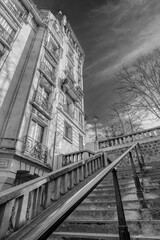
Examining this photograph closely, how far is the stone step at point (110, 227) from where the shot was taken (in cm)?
203

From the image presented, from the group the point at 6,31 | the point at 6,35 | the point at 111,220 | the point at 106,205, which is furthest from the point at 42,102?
the point at 111,220

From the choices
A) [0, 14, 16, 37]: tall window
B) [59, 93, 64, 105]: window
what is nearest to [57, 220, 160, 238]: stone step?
[59, 93, 64, 105]: window

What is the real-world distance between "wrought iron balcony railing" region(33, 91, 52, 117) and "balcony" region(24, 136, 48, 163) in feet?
7.74

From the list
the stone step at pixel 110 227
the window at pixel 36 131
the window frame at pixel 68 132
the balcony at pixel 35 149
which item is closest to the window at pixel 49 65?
the window frame at pixel 68 132

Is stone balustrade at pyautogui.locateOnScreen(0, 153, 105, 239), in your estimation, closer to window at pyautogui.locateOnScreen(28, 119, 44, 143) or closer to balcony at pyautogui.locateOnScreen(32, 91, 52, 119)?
window at pyautogui.locateOnScreen(28, 119, 44, 143)

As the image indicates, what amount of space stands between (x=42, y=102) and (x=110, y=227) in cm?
800

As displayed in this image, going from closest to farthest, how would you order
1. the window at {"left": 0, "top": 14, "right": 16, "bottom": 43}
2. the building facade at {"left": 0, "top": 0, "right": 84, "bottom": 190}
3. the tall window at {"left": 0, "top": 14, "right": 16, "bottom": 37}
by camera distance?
the building facade at {"left": 0, "top": 0, "right": 84, "bottom": 190} → the window at {"left": 0, "top": 14, "right": 16, "bottom": 43} → the tall window at {"left": 0, "top": 14, "right": 16, "bottom": 37}

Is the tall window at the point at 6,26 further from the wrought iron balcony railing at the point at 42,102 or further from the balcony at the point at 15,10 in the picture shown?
the wrought iron balcony railing at the point at 42,102

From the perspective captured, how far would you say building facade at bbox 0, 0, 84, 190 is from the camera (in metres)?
6.35

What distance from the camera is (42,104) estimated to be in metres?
8.95

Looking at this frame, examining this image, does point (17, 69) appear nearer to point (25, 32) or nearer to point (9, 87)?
point (9, 87)

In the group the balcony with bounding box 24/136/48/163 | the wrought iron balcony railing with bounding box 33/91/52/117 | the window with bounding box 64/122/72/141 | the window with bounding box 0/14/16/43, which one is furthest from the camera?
the window with bounding box 64/122/72/141

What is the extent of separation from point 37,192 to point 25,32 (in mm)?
12282

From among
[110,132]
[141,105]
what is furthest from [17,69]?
[110,132]
